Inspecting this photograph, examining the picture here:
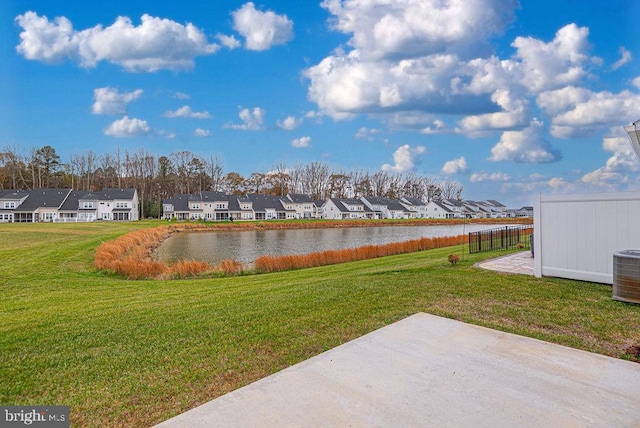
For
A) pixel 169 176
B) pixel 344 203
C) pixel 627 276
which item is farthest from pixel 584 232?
pixel 169 176

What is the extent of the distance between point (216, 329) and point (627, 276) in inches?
247

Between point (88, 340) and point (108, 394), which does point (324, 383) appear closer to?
point (108, 394)

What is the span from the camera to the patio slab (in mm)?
2572

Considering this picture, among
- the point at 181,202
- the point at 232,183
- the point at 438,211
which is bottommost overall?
the point at 438,211

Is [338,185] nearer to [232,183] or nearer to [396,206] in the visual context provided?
[396,206]

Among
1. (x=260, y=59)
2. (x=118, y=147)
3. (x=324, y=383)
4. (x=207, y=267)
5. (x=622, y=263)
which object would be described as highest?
(x=118, y=147)

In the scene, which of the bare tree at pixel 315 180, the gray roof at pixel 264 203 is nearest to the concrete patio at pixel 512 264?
the gray roof at pixel 264 203

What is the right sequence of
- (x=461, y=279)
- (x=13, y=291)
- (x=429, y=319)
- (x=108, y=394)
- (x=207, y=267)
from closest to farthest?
(x=108, y=394)
(x=429, y=319)
(x=461, y=279)
(x=13, y=291)
(x=207, y=267)

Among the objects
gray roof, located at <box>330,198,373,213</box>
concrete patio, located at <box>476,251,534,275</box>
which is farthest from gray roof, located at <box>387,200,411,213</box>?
concrete patio, located at <box>476,251,534,275</box>

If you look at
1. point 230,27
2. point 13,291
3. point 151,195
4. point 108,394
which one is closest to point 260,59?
point 230,27

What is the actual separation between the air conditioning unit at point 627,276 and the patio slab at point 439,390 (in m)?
2.67

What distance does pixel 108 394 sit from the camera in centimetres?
298

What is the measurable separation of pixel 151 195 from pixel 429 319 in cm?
7790

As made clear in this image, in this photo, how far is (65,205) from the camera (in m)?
56.4
